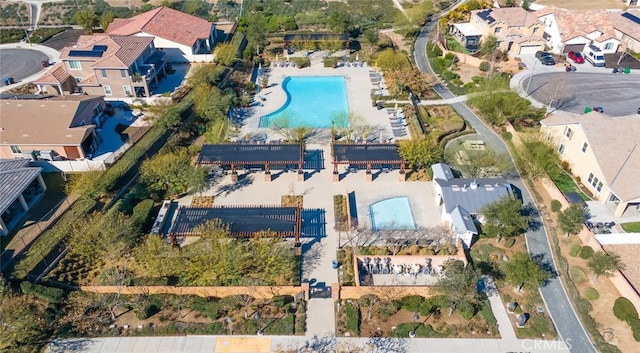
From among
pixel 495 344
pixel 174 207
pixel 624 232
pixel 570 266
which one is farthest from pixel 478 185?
pixel 174 207

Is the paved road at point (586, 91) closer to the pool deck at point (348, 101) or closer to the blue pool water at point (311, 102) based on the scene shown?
the pool deck at point (348, 101)

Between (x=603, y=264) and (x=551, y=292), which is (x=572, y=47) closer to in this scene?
(x=603, y=264)

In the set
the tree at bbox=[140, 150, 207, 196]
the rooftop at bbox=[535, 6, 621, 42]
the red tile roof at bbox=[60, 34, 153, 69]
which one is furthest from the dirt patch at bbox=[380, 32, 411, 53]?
the tree at bbox=[140, 150, 207, 196]

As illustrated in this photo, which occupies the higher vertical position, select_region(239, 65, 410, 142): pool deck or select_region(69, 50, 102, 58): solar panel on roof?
select_region(69, 50, 102, 58): solar panel on roof

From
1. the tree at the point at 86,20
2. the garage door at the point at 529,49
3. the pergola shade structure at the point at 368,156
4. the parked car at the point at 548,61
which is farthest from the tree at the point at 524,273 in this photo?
→ the tree at the point at 86,20

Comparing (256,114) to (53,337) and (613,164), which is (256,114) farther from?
(613,164)

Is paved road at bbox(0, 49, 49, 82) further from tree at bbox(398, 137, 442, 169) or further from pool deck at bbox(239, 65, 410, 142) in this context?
tree at bbox(398, 137, 442, 169)
